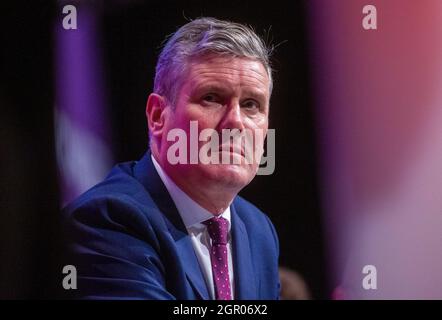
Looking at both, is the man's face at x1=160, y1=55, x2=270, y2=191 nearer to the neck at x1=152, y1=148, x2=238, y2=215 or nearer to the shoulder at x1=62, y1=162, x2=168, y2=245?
the neck at x1=152, y1=148, x2=238, y2=215

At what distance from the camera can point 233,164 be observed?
7.47 ft

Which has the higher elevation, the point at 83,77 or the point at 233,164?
the point at 83,77

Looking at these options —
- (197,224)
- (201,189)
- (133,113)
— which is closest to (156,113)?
(133,113)

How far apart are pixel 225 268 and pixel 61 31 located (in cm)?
107

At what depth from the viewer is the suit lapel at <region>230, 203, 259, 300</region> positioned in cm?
225

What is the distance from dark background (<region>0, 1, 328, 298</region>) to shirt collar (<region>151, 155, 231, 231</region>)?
0.65ft

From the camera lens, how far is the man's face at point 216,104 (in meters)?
2.25

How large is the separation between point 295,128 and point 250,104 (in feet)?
0.72

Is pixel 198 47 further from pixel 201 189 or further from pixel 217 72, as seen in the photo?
pixel 201 189

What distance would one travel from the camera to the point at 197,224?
7.39 feet

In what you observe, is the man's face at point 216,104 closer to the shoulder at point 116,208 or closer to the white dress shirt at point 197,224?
the white dress shirt at point 197,224

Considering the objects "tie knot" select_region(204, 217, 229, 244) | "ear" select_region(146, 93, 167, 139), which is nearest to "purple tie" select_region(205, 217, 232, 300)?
"tie knot" select_region(204, 217, 229, 244)
